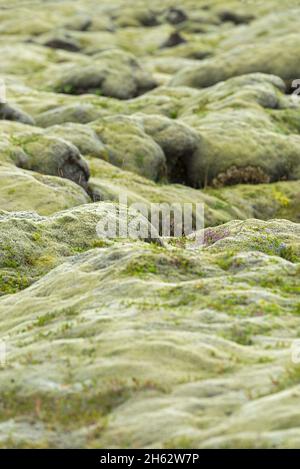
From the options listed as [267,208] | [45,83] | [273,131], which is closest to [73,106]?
[273,131]

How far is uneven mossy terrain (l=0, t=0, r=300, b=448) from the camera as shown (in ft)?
43.3

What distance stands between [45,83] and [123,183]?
46.4m

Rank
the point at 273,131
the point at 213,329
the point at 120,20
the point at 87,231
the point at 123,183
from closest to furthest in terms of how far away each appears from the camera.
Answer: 1. the point at 213,329
2. the point at 87,231
3. the point at 123,183
4. the point at 273,131
5. the point at 120,20

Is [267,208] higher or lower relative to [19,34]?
lower

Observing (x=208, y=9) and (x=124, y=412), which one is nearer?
(x=124, y=412)

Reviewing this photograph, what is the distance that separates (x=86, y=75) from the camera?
256ft

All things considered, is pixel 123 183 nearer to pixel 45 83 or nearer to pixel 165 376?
pixel 165 376

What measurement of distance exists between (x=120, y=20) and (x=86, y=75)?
92.8 m

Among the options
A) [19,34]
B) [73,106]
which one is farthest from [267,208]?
[19,34]

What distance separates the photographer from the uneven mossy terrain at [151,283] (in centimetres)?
1320

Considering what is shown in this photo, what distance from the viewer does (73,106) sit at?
56.0 meters

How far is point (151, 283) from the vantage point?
1781 cm

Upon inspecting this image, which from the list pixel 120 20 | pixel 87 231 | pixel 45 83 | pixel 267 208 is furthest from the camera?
pixel 120 20

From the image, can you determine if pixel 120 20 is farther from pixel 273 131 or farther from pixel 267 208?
pixel 267 208
